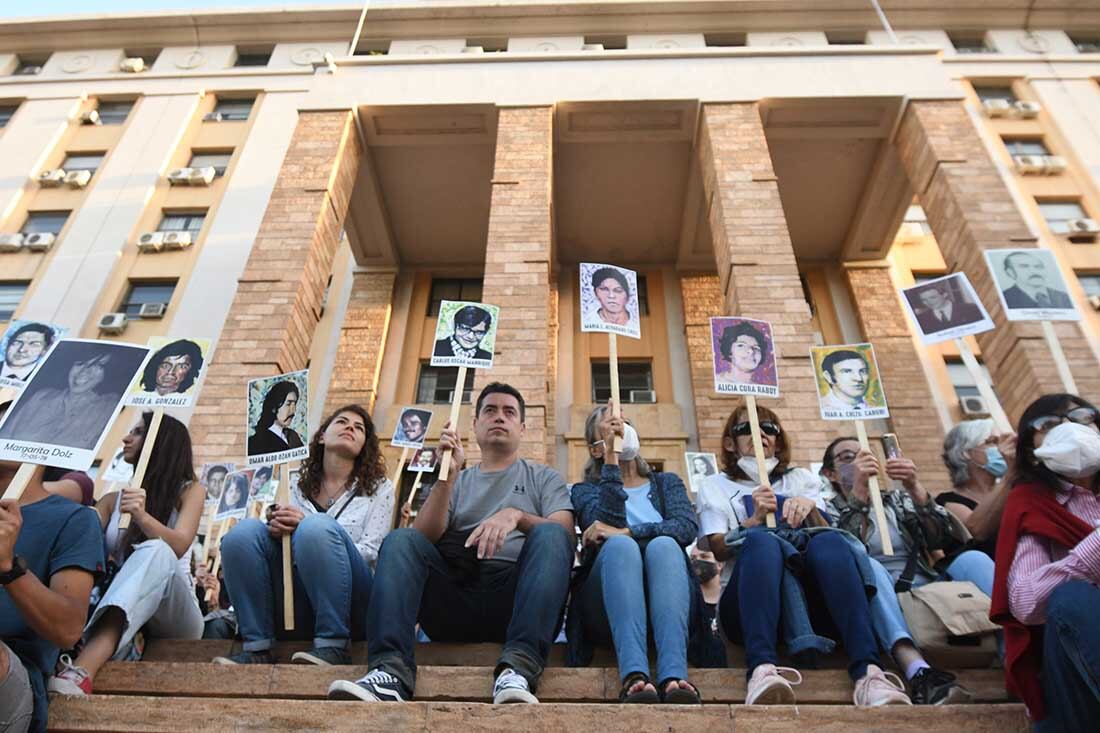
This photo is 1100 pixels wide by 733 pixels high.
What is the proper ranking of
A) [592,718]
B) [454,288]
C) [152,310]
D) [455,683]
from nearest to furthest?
[592,718] < [455,683] < [152,310] < [454,288]

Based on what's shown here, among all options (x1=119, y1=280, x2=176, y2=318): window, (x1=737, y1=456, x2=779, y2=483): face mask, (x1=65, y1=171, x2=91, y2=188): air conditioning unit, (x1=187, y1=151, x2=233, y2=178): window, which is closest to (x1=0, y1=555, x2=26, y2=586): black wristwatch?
(x1=737, y1=456, x2=779, y2=483): face mask

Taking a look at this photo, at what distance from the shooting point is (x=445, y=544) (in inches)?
153

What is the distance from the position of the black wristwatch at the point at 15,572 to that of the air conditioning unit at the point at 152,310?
46.4 feet

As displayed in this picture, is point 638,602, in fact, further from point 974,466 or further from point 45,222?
point 45,222

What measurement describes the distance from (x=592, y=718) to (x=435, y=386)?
46.1ft

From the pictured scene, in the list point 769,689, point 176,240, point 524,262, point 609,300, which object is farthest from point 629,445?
point 176,240

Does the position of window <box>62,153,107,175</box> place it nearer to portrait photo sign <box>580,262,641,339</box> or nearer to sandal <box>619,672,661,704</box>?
portrait photo sign <box>580,262,641,339</box>

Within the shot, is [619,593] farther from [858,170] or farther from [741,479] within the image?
[858,170]

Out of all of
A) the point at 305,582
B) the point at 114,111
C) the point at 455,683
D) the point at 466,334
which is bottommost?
the point at 455,683

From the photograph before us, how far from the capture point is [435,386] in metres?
16.6

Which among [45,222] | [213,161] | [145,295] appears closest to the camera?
[145,295]

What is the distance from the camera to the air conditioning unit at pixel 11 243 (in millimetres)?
16250

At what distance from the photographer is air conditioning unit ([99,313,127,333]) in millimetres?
14953

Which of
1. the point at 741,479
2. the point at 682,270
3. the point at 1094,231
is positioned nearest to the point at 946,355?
the point at 1094,231
